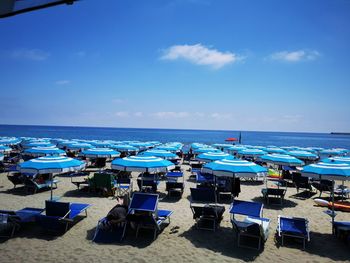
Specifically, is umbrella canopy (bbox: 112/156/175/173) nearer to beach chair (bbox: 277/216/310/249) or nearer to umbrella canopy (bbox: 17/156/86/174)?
umbrella canopy (bbox: 17/156/86/174)

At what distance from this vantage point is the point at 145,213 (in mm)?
7434

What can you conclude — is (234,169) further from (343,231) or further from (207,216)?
(343,231)

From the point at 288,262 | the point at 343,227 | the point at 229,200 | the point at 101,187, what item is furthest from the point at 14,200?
the point at 343,227

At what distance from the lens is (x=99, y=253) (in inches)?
236

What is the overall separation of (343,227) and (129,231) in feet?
18.8

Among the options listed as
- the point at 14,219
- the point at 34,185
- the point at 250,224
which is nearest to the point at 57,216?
the point at 14,219

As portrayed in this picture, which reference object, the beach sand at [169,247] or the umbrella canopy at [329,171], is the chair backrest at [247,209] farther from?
the umbrella canopy at [329,171]

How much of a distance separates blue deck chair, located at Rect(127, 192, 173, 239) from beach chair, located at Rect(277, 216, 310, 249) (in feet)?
10.5

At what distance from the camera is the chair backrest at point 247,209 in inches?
277

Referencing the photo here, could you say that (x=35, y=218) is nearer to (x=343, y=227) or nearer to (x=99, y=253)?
(x=99, y=253)

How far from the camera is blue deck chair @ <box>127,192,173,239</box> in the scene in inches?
273

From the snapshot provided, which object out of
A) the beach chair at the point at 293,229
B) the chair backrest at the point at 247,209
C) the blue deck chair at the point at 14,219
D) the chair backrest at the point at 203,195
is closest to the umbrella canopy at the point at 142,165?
the chair backrest at the point at 203,195

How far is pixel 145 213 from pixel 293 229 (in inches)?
157

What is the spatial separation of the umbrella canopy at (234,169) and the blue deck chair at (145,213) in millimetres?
2151
